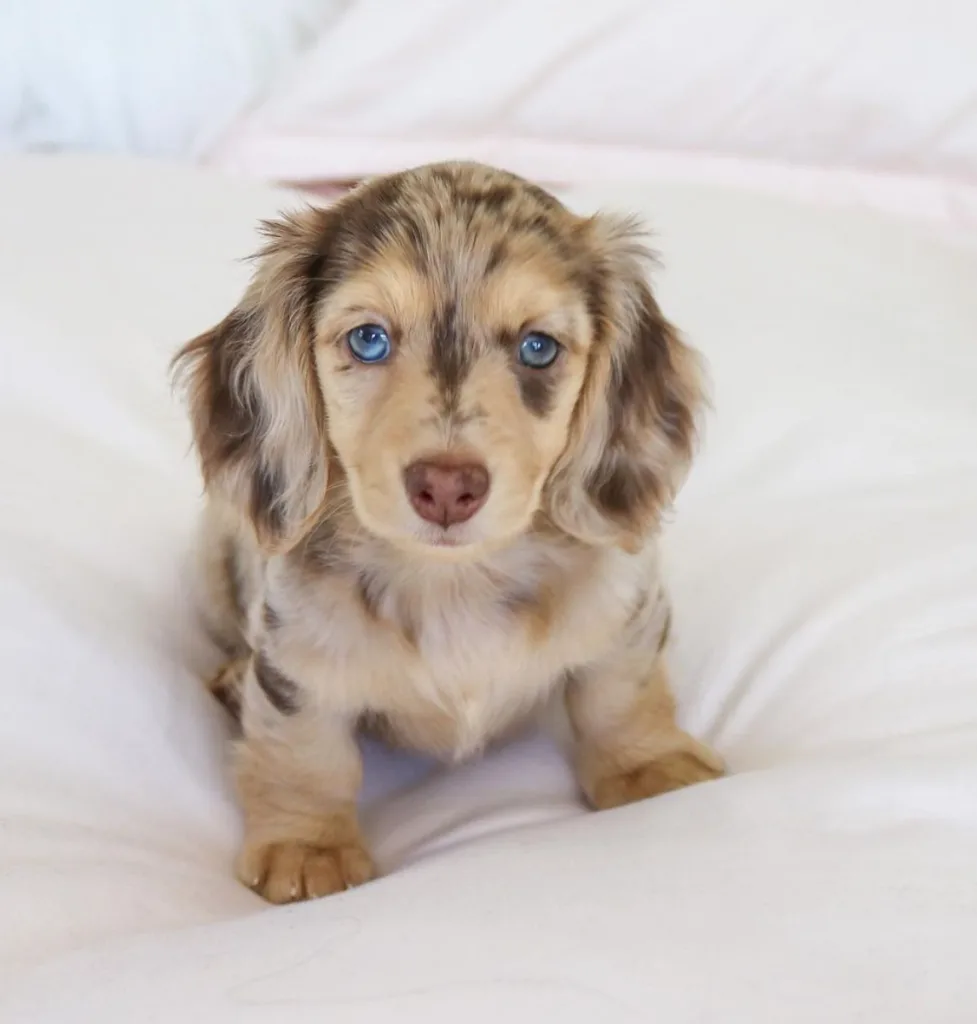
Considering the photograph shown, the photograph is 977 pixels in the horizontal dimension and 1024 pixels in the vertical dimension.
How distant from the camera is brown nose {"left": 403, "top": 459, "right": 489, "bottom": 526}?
4.20 ft

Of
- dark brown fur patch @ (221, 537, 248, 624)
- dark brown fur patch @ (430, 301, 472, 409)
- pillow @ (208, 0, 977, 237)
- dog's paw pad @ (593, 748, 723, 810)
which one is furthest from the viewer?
pillow @ (208, 0, 977, 237)

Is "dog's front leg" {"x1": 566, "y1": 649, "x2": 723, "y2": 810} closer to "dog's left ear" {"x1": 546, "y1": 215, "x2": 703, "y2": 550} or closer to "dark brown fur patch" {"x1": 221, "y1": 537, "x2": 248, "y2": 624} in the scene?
"dog's left ear" {"x1": 546, "y1": 215, "x2": 703, "y2": 550}

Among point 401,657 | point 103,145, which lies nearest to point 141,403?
point 401,657

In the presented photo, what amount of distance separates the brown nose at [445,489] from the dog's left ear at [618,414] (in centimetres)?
30

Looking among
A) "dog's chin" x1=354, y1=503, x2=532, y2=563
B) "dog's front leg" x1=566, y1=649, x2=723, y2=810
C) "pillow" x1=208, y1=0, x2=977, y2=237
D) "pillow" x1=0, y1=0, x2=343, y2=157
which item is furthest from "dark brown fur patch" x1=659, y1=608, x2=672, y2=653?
"pillow" x1=0, y1=0, x2=343, y2=157

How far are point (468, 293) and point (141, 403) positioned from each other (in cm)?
109

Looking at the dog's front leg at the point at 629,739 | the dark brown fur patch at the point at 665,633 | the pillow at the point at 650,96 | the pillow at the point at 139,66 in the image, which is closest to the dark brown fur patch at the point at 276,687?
the dog's front leg at the point at 629,739

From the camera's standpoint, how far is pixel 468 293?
1.42 m

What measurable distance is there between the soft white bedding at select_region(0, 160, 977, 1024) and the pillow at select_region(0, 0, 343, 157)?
335 millimetres

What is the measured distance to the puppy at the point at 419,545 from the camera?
4.74 ft

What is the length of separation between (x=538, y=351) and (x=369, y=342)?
0.20m

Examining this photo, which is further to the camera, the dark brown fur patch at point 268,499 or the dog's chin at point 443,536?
the dark brown fur patch at point 268,499

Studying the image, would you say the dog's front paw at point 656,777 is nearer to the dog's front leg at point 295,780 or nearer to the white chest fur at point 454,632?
A: the white chest fur at point 454,632

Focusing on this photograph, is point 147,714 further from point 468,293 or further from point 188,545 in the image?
point 468,293
